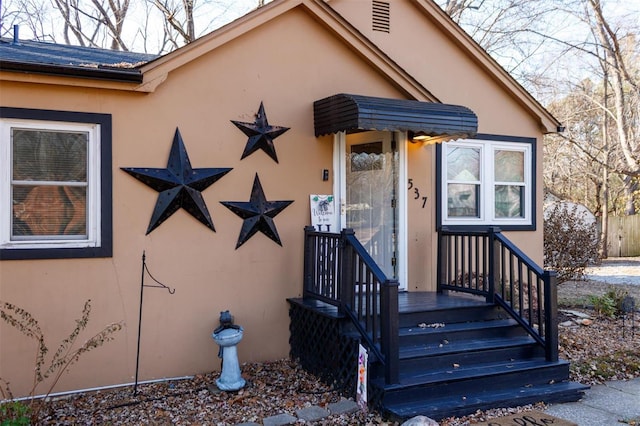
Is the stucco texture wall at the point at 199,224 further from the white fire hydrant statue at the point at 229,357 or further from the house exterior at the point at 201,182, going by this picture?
the white fire hydrant statue at the point at 229,357

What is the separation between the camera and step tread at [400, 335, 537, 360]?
5410mm

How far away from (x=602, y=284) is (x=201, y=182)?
1019cm

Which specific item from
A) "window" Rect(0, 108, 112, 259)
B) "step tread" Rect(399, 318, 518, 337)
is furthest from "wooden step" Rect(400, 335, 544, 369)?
"window" Rect(0, 108, 112, 259)

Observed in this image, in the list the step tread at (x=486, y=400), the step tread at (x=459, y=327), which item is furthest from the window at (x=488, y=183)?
the step tread at (x=486, y=400)

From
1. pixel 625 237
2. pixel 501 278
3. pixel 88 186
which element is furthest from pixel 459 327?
pixel 625 237

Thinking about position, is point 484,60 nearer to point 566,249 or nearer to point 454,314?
point 454,314

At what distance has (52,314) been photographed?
5355mm

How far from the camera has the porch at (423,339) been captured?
5000 millimetres

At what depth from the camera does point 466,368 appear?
5.47 meters

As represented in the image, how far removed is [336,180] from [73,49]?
438 cm

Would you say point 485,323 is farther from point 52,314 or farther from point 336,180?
point 52,314

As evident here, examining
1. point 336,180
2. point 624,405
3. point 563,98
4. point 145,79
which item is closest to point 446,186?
point 336,180

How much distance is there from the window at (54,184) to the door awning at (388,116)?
7.73 ft

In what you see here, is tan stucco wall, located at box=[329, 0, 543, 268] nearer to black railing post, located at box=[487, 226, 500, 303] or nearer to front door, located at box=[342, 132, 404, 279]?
front door, located at box=[342, 132, 404, 279]
